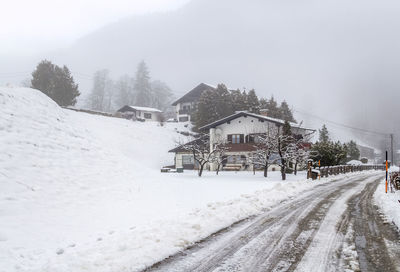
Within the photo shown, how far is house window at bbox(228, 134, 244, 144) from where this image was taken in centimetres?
4138

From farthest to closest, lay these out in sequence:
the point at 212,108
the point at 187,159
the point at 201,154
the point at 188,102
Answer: the point at 188,102
the point at 212,108
the point at 187,159
the point at 201,154

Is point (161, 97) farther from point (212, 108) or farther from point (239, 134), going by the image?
point (239, 134)

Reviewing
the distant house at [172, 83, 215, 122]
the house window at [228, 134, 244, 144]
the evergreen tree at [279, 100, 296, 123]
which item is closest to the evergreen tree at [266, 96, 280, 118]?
the evergreen tree at [279, 100, 296, 123]

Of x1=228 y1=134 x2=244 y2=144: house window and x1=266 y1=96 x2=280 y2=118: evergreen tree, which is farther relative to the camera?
x1=266 y1=96 x2=280 y2=118: evergreen tree

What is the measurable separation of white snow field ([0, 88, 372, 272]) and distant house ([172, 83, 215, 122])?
2145 inches

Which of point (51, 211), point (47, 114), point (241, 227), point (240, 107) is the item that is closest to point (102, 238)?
point (51, 211)

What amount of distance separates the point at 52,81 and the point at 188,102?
30.3 m

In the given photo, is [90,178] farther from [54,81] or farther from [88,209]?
[54,81]

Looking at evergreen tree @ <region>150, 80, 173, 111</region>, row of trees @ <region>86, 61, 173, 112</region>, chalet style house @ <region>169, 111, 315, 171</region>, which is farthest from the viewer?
evergreen tree @ <region>150, 80, 173, 111</region>

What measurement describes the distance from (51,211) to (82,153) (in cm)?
476

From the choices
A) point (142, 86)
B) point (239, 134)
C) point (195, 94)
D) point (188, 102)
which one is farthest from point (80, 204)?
point (142, 86)

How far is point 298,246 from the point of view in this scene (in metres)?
6.16

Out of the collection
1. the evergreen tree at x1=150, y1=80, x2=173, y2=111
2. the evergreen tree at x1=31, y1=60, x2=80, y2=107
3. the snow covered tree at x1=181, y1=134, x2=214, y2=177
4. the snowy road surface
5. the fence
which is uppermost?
the evergreen tree at x1=150, y1=80, x2=173, y2=111

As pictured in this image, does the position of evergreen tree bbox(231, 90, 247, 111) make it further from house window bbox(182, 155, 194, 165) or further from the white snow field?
the white snow field
